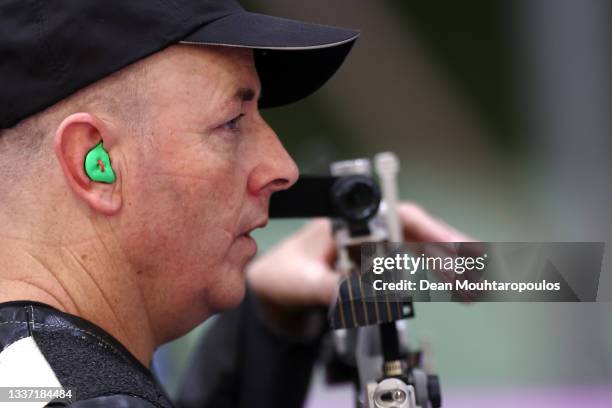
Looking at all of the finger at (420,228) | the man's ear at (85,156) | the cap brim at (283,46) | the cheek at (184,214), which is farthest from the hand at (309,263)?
the man's ear at (85,156)

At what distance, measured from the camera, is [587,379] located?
15.2 feet

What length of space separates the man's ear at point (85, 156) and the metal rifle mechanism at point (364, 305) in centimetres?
36

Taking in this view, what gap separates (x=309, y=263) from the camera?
244 cm

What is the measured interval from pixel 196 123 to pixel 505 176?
6061 millimetres

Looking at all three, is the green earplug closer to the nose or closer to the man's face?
the man's face

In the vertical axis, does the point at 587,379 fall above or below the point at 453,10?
below

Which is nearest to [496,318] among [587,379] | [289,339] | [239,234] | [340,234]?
[587,379]

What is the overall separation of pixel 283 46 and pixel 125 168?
29 centimetres

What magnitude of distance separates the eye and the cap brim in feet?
0.36

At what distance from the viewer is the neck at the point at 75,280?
123 centimetres

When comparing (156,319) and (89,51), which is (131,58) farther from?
(156,319)

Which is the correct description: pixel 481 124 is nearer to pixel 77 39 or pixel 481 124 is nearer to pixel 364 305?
pixel 364 305
